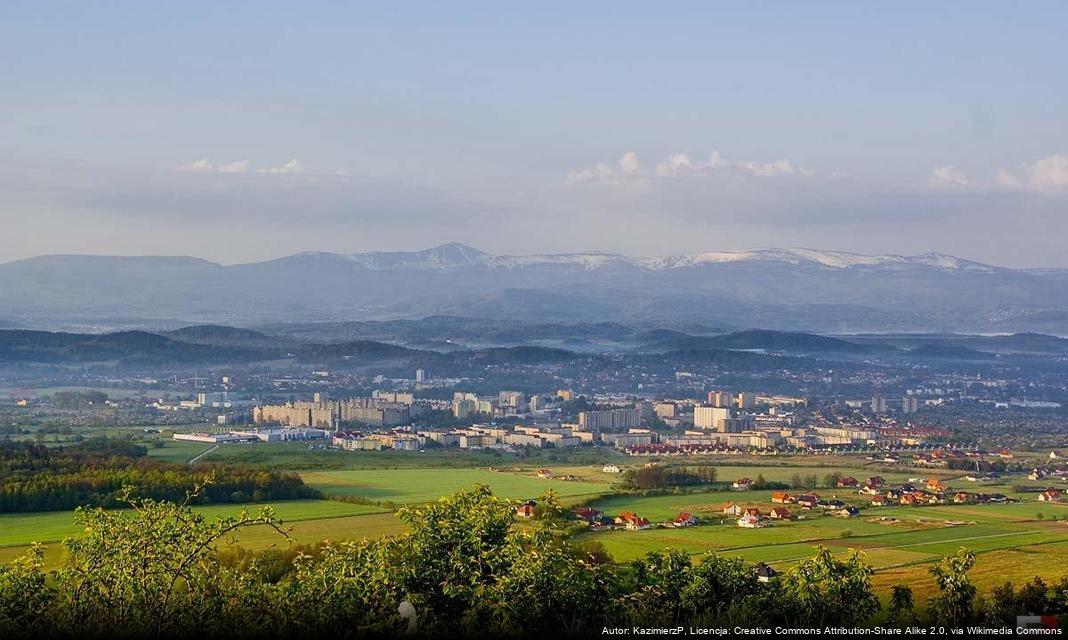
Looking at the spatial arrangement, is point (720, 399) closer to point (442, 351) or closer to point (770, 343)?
point (442, 351)

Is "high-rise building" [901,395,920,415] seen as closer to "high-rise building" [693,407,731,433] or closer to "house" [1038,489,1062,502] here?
"high-rise building" [693,407,731,433]

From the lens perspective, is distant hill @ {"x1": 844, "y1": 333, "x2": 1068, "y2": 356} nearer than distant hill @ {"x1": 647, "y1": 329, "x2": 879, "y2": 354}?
No

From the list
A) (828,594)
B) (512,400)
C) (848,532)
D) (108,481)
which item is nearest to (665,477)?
(848,532)

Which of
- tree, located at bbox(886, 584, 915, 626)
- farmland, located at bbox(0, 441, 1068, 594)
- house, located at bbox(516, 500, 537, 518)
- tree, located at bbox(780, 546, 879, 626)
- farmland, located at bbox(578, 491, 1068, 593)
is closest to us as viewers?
tree, located at bbox(780, 546, 879, 626)

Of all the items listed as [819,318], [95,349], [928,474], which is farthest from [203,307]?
[928,474]

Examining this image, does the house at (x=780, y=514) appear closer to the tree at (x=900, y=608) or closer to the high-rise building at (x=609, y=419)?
the tree at (x=900, y=608)

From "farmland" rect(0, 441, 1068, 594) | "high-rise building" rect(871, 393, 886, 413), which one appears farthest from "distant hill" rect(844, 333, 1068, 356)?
"farmland" rect(0, 441, 1068, 594)

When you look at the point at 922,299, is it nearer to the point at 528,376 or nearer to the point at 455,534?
the point at 528,376
